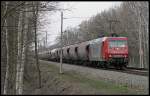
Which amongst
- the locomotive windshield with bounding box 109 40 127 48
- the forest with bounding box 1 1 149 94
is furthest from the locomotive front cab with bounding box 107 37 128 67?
the forest with bounding box 1 1 149 94

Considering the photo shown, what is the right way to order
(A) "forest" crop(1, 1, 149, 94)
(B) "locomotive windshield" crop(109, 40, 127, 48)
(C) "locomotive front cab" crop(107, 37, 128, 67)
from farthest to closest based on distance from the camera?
1. (B) "locomotive windshield" crop(109, 40, 127, 48)
2. (C) "locomotive front cab" crop(107, 37, 128, 67)
3. (A) "forest" crop(1, 1, 149, 94)

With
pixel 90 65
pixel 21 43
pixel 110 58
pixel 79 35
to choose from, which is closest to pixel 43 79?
pixel 90 65

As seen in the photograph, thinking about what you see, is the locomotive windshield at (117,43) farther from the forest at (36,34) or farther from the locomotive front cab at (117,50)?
the forest at (36,34)

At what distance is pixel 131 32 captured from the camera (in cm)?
7412

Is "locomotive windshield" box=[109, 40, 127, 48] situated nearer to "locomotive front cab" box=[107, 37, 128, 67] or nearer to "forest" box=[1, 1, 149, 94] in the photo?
"locomotive front cab" box=[107, 37, 128, 67]

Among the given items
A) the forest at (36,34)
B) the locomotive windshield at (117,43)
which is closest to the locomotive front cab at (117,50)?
the locomotive windshield at (117,43)

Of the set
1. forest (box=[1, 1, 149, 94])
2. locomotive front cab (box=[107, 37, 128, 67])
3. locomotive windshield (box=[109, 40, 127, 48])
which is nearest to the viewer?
forest (box=[1, 1, 149, 94])

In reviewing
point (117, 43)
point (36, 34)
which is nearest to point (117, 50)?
point (117, 43)

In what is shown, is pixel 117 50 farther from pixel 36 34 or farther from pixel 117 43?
pixel 36 34

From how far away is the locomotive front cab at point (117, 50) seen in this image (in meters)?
32.9

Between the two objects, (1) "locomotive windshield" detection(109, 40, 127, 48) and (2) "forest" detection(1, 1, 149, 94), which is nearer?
(2) "forest" detection(1, 1, 149, 94)

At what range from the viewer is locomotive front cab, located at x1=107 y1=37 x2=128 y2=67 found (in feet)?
108

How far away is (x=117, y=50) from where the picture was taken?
110 feet

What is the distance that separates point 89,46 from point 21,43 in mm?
20541
